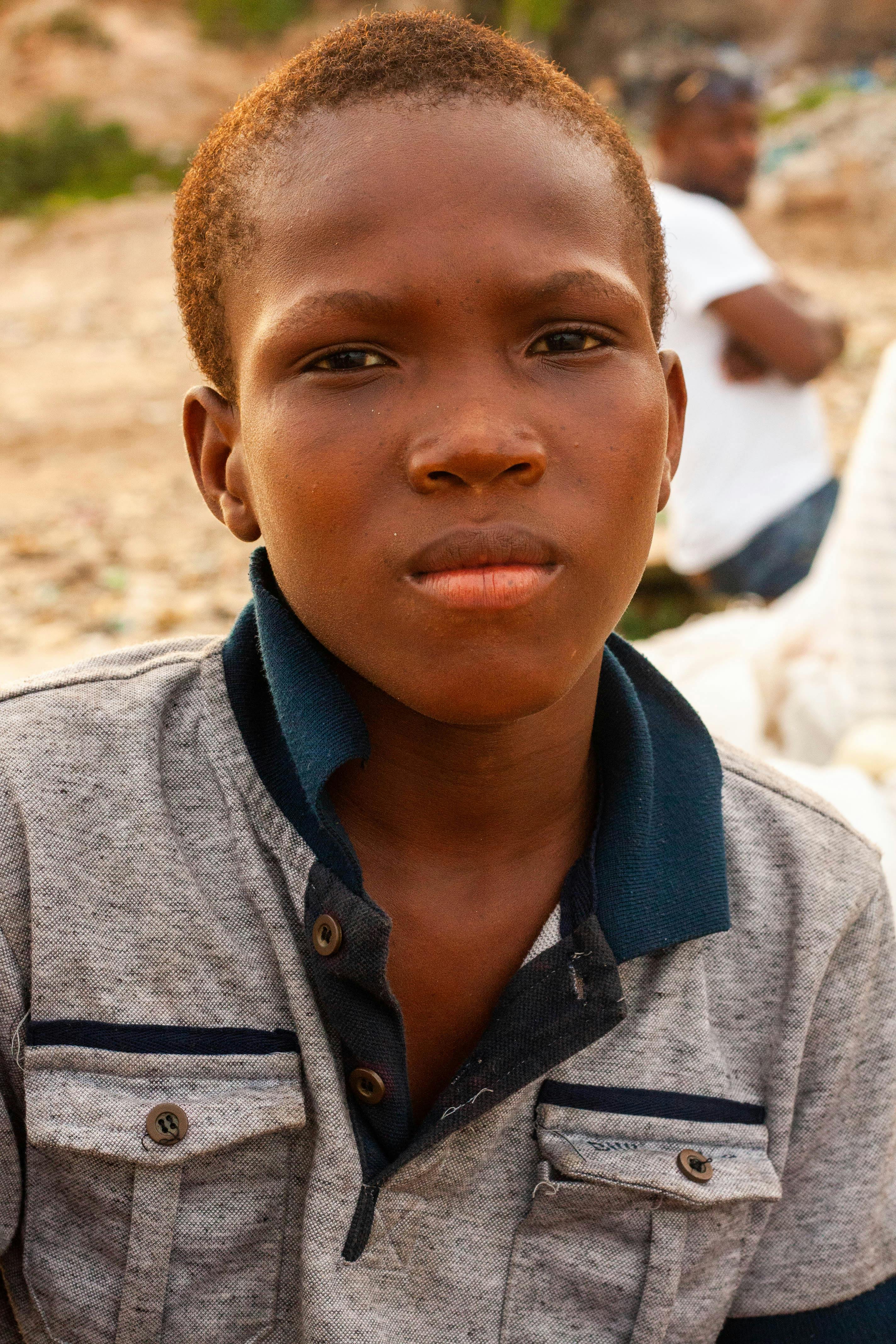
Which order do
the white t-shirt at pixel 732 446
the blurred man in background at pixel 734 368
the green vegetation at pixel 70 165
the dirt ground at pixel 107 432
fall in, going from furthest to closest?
the green vegetation at pixel 70 165 → the dirt ground at pixel 107 432 → the white t-shirt at pixel 732 446 → the blurred man in background at pixel 734 368

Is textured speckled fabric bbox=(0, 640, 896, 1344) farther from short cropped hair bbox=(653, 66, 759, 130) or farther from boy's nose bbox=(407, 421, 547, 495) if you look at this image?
short cropped hair bbox=(653, 66, 759, 130)

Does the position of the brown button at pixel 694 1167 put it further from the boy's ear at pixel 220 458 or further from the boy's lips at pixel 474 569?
the boy's ear at pixel 220 458

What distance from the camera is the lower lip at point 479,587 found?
1.00 metres

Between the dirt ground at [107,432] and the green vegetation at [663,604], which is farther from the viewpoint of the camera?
the dirt ground at [107,432]

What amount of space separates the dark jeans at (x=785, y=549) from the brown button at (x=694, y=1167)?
2936 mm

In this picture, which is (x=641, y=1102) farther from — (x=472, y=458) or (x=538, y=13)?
(x=538, y=13)

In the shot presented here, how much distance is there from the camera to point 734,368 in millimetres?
3842

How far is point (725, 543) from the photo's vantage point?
394 centimetres

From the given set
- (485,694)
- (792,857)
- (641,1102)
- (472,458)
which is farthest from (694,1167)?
(472,458)

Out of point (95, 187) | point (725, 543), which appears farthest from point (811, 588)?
point (95, 187)

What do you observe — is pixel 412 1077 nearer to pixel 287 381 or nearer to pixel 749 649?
pixel 287 381

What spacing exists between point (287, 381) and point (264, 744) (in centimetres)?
36

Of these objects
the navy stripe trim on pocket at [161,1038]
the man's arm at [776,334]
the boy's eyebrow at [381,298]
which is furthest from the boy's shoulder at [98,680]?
the man's arm at [776,334]

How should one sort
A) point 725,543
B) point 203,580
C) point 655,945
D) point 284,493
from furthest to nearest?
point 203,580 → point 725,543 → point 655,945 → point 284,493
